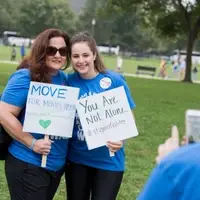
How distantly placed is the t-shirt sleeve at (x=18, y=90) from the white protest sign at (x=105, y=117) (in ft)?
1.29

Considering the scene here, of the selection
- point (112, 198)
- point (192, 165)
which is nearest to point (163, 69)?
point (112, 198)

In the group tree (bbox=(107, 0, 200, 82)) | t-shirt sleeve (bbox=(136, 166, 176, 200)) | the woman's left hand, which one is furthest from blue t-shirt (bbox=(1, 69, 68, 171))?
tree (bbox=(107, 0, 200, 82))

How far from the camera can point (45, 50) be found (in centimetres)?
342

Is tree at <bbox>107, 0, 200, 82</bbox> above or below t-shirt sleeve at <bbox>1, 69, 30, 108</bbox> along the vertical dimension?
above

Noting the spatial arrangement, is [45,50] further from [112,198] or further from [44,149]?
[112,198]

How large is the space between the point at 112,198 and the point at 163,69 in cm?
3181

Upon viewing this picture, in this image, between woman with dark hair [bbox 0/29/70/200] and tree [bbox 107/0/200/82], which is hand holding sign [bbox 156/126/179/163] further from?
tree [bbox 107/0/200/82]

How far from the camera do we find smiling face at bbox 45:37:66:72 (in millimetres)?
3438

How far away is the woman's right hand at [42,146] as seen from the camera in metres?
3.36

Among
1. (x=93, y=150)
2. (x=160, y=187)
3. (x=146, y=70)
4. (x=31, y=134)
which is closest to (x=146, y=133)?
(x=93, y=150)

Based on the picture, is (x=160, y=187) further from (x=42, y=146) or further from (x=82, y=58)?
(x=82, y=58)

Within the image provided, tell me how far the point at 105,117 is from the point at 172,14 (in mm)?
29587

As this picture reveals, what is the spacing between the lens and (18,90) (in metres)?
3.36

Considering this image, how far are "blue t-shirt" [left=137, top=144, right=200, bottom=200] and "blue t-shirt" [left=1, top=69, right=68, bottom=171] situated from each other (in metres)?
2.12
